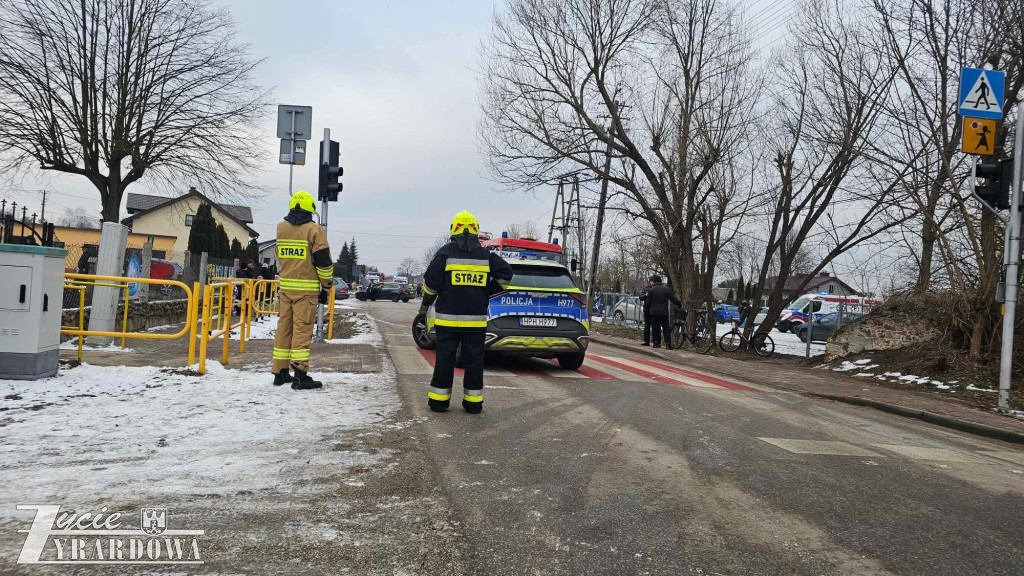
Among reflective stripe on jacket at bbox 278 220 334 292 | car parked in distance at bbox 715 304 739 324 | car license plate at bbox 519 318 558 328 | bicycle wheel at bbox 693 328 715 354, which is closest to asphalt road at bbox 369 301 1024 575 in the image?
reflective stripe on jacket at bbox 278 220 334 292

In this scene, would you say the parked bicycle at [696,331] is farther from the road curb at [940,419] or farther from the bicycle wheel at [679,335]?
the road curb at [940,419]

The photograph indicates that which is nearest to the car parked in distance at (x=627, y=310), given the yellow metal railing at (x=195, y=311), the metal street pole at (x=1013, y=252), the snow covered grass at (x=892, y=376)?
the snow covered grass at (x=892, y=376)

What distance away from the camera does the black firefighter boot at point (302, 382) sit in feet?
22.4

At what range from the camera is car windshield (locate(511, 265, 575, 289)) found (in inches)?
378

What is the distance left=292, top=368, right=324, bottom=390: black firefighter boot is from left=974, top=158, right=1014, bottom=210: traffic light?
26.4ft

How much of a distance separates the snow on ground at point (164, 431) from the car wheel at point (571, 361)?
3.64 metres

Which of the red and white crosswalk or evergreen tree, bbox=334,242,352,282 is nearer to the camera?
the red and white crosswalk

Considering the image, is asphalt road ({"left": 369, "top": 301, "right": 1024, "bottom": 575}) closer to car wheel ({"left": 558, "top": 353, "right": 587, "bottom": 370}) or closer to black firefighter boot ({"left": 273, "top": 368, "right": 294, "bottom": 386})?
black firefighter boot ({"left": 273, "top": 368, "right": 294, "bottom": 386})

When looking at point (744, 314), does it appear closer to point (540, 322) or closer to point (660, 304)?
point (660, 304)

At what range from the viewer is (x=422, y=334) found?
1205cm

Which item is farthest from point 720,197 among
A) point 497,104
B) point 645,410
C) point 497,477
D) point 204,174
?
point 204,174

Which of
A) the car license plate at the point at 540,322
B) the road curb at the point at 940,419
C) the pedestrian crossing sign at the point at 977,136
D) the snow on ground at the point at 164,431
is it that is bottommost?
the snow on ground at the point at 164,431

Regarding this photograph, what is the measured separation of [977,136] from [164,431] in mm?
9702

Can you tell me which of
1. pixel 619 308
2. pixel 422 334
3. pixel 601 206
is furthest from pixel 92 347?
pixel 619 308
